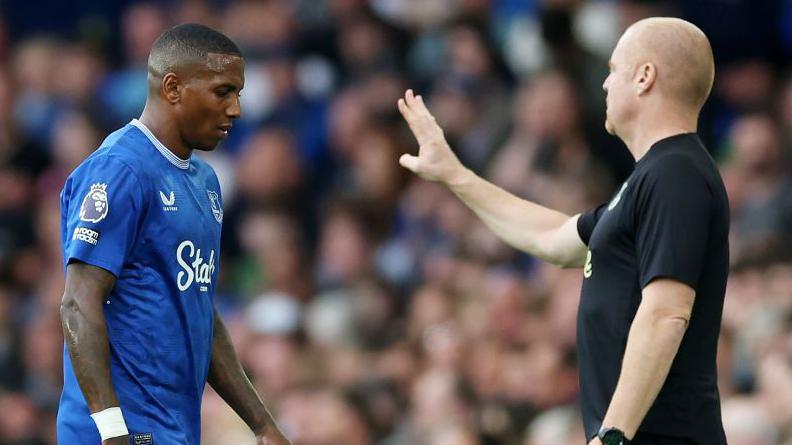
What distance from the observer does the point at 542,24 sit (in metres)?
9.86

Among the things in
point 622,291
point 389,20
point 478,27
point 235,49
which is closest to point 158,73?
point 235,49

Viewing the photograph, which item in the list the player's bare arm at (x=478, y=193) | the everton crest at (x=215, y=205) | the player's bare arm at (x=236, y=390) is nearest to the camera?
the everton crest at (x=215, y=205)

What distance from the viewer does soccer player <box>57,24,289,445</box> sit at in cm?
449

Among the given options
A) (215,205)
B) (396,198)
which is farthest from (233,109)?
(396,198)

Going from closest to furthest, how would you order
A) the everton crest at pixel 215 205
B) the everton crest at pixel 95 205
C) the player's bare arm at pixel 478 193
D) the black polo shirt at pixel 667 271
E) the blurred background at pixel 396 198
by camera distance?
the black polo shirt at pixel 667 271, the everton crest at pixel 95 205, the everton crest at pixel 215 205, the player's bare arm at pixel 478 193, the blurred background at pixel 396 198

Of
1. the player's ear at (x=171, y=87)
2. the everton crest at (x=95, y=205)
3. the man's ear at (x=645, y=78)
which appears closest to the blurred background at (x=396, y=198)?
the man's ear at (x=645, y=78)

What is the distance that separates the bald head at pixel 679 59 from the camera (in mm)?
Answer: 4637

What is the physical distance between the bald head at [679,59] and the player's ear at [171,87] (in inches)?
57.0

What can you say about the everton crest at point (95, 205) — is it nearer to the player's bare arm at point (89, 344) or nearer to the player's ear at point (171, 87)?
the player's bare arm at point (89, 344)

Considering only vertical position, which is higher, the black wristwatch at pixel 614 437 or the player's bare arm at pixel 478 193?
the player's bare arm at pixel 478 193

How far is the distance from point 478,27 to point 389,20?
Result: 115cm

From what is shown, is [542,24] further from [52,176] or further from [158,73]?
[158,73]

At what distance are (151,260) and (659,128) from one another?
5.35 ft

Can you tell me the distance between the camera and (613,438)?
4281 mm
